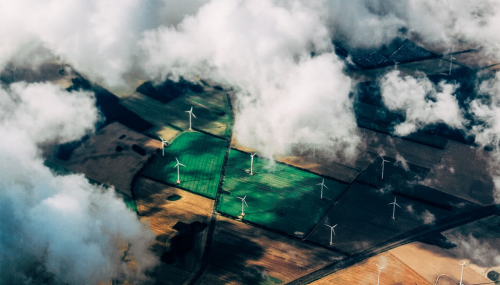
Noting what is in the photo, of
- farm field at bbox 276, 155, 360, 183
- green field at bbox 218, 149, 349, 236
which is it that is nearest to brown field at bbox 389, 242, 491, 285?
green field at bbox 218, 149, 349, 236

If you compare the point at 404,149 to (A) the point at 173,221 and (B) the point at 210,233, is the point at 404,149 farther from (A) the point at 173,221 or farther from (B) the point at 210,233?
(A) the point at 173,221

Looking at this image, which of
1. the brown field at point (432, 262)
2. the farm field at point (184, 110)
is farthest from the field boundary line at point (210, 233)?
the brown field at point (432, 262)

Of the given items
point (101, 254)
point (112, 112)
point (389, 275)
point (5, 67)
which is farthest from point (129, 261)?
point (5, 67)

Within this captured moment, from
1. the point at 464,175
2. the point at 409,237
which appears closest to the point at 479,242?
the point at 409,237

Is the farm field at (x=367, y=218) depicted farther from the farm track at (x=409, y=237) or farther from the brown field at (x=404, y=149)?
the brown field at (x=404, y=149)

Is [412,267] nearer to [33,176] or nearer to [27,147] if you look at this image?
[33,176]

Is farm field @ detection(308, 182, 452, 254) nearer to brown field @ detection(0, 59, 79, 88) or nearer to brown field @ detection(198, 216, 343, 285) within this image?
brown field @ detection(198, 216, 343, 285)

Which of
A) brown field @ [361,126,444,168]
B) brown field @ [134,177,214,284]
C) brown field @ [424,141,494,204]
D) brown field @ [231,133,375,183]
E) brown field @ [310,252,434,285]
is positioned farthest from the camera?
brown field @ [361,126,444,168]
